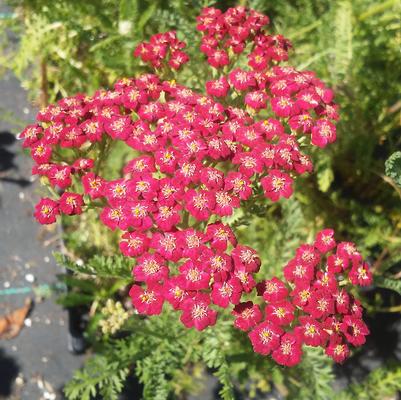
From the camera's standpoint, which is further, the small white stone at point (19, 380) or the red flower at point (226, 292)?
the small white stone at point (19, 380)

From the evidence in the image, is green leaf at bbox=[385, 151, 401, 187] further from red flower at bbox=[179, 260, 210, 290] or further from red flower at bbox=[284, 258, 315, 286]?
red flower at bbox=[179, 260, 210, 290]

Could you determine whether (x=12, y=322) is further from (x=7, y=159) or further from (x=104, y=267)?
(x=104, y=267)

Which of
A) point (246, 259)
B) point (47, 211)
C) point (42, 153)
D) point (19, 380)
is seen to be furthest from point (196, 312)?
point (19, 380)

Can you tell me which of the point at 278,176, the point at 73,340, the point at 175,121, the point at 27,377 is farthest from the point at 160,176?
the point at 27,377

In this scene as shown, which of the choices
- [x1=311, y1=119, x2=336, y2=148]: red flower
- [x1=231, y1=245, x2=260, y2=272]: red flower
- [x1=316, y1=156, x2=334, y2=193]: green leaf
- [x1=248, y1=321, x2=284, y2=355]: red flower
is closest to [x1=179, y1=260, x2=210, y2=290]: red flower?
[x1=231, y1=245, x2=260, y2=272]: red flower

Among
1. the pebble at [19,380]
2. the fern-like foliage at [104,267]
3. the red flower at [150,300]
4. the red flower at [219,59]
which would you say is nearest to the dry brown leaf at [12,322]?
the pebble at [19,380]

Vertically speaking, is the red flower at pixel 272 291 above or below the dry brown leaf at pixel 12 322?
above

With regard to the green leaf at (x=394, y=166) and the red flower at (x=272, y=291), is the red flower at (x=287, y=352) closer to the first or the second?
the red flower at (x=272, y=291)

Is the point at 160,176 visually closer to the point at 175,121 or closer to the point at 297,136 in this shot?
the point at 175,121
